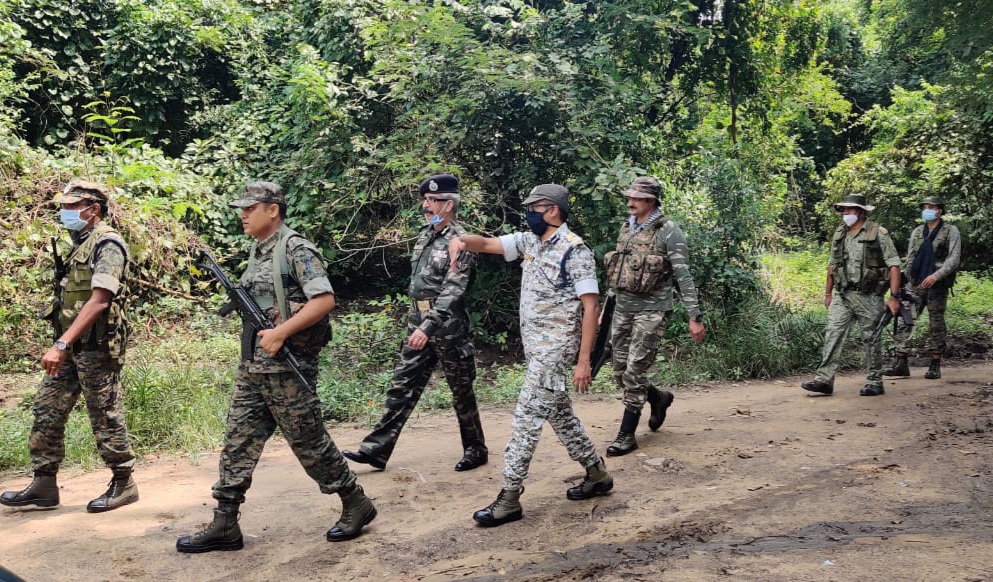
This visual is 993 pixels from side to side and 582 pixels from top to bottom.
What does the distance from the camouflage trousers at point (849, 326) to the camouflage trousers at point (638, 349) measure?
2.76 metres

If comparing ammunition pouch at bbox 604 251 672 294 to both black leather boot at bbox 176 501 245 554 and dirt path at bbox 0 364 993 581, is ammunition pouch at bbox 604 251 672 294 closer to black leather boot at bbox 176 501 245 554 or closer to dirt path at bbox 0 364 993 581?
dirt path at bbox 0 364 993 581

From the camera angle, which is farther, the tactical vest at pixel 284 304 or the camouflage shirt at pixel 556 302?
the camouflage shirt at pixel 556 302

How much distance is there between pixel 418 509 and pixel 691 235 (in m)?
6.77

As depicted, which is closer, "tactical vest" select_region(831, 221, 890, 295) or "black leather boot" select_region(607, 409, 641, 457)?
"black leather boot" select_region(607, 409, 641, 457)

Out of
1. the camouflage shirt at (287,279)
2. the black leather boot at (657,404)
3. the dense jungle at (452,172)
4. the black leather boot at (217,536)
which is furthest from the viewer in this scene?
the dense jungle at (452,172)

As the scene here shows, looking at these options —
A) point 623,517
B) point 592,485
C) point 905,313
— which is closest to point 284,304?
point 592,485

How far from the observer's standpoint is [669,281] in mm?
5945

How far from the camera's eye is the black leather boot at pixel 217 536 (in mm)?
4184

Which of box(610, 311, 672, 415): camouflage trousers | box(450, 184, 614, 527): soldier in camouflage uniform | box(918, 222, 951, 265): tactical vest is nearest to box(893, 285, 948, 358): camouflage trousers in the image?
box(918, 222, 951, 265): tactical vest

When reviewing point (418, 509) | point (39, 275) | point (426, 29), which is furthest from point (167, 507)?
point (426, 29)

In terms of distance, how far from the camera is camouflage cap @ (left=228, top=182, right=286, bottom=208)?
4.13 m

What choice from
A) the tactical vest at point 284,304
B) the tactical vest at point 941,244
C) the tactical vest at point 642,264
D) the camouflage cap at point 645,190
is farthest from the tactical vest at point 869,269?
the tactical vest at point 284,304

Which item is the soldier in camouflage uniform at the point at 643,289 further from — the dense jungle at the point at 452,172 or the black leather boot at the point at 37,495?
the black leather boot at the point at 37,495

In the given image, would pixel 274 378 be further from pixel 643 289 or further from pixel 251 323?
pixel 643 289
